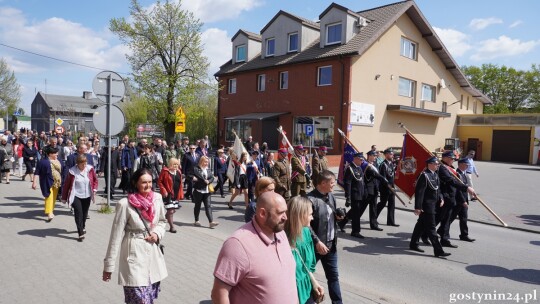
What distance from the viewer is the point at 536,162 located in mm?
32562

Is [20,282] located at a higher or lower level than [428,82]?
lower

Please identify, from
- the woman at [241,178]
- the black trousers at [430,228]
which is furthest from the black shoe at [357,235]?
the woman at [241,178]

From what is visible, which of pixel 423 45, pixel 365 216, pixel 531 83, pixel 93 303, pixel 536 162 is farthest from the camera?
pixel 531 83

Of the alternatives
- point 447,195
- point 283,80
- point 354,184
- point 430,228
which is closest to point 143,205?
point 430,228

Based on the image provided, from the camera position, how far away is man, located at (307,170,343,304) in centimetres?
435

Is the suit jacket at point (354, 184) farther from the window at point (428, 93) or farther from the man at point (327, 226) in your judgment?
the window at point (428, 93)

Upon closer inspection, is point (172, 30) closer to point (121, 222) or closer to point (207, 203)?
point (207, 203)

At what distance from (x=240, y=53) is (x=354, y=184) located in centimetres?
2598

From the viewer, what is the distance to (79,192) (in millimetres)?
7156

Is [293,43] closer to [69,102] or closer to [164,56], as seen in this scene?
[164,56]

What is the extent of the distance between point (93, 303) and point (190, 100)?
24035 mm

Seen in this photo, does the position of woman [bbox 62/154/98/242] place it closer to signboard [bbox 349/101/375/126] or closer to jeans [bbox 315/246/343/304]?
jeans [bbox 315/246/343/304]

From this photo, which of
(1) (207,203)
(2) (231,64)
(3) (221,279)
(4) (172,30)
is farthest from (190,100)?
(3) (221,279)

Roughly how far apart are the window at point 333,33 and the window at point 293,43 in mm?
2648
